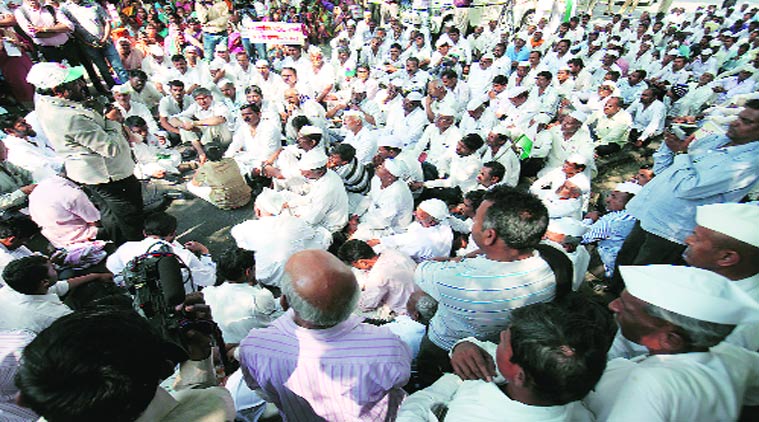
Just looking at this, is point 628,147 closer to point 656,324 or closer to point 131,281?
point 656,324

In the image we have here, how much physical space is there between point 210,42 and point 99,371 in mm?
10021

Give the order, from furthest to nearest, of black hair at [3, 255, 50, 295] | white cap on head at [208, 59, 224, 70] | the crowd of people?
white cap on head at [208, 59, 224, 70] < black hair at [3, 255, 50, 295] < the crowd of people

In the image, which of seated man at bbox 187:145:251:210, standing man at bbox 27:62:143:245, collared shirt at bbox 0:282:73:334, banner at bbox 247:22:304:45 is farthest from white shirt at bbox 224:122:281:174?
collared shirt at bbox 0:282:73:334

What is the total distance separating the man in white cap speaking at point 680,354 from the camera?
1.22m

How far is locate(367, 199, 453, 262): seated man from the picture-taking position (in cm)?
369

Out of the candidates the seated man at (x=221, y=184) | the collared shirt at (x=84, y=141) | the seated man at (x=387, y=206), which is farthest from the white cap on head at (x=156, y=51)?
the seated man at (x=387, y=206)

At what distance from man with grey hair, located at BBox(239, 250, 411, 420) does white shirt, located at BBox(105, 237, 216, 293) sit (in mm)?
1669

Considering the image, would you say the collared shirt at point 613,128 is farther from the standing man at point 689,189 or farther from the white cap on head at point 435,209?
the white cap on head at point 435,209

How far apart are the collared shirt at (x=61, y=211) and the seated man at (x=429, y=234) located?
2.91m

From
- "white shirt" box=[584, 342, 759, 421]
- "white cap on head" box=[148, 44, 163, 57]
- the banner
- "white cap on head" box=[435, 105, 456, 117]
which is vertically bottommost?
"white cap on head" box=[435, 105, 456, 117]

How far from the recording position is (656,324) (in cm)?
136

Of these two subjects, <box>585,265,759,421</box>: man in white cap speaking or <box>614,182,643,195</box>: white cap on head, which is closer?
<box>585,265,759,421</box>: man in white cap speaking

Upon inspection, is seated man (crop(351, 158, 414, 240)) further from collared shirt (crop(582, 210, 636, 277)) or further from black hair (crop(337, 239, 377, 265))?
collared shirt (crop(582, 210, 636, 277))

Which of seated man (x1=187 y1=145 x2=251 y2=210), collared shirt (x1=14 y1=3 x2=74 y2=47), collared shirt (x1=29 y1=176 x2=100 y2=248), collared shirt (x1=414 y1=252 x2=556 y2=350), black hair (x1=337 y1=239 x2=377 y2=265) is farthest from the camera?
collared shirt (x1=14 y1=3 x2=74 y2=47)
